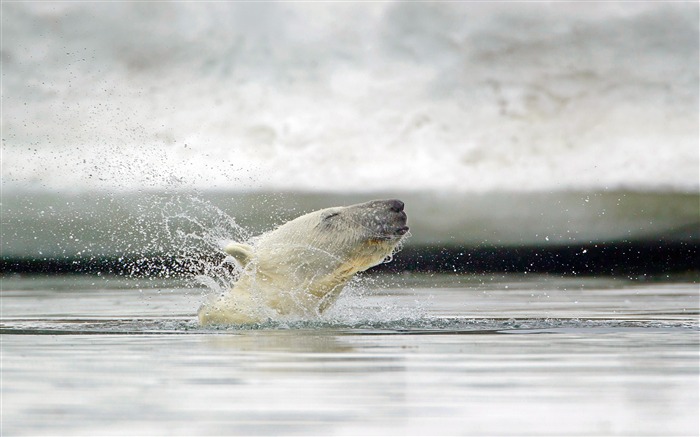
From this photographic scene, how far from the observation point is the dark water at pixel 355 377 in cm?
815

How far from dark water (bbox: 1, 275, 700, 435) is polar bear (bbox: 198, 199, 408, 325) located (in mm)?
311

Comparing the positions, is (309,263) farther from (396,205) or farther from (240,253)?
(396,205)

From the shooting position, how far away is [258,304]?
54.7ft

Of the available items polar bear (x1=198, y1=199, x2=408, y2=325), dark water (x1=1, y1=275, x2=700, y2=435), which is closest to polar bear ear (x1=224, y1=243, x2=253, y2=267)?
polar bear (x1=198, y1=199, x2=408, y2=325)

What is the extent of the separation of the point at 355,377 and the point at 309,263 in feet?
21.3

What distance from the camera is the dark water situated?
8.15 m

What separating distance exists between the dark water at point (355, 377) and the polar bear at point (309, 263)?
0.31m

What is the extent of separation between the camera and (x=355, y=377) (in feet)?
34.2

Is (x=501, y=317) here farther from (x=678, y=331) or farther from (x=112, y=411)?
(x=112, y=411)

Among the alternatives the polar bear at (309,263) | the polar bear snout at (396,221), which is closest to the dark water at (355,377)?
the polar bear at (309,263)

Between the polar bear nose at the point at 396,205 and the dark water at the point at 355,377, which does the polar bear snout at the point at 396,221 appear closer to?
the polar bear nose at the point at 396,205

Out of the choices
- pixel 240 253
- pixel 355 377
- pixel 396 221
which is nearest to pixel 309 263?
pixel 240 253

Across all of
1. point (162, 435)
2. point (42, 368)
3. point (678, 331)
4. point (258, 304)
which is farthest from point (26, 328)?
point (162, 435)

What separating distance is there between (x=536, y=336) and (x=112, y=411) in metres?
7.14
